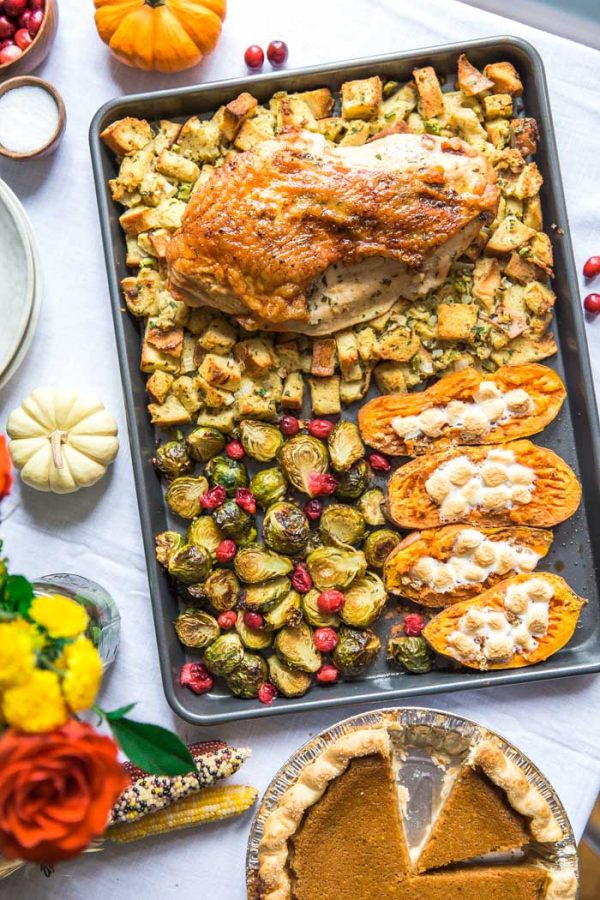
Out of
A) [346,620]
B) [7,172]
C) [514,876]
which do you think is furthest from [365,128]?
[514,876]

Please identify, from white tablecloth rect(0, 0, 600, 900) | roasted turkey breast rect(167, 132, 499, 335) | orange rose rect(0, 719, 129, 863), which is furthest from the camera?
white tablecloth rect(0, 0, 600, 900)

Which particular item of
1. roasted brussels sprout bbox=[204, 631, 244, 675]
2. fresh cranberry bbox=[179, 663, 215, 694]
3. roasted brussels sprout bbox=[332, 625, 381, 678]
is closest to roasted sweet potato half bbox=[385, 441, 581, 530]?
roasted brussels sprout bbox=[332, 625, 381, 678]

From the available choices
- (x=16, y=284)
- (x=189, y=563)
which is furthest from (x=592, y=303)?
(x=16, y=284)

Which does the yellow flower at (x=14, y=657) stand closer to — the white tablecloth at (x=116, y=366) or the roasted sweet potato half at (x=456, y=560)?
the white tablecloth at (x=116, y=366)

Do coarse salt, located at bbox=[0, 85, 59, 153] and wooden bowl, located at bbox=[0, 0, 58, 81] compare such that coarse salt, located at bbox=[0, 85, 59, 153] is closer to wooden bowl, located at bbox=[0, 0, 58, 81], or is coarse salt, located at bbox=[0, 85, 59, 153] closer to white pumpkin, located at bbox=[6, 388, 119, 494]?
wooden bowl, located at bbox=[0, 0, 58, 81]

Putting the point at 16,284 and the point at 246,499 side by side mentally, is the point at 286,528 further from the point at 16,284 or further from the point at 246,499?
the point at 16,284

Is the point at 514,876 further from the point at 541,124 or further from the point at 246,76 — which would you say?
the point at 246,76

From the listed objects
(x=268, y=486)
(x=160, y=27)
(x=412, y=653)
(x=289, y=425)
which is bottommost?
(x=412, y=653)
